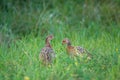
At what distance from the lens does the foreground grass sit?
6.57m

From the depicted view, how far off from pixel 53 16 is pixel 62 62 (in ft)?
11.0

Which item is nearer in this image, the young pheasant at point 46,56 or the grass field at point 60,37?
the grass field at point 60,37

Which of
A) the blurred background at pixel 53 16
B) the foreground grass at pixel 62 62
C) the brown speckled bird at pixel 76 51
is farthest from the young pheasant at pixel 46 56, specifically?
the blurred background at pixel 53 16

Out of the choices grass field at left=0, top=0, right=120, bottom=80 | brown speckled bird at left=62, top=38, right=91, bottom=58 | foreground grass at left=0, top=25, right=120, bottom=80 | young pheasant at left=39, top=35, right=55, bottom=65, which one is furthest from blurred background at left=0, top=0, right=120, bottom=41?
young pheasant at left=39, top=35, right=55, bottom=65

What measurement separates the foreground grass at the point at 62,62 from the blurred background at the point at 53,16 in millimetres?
826

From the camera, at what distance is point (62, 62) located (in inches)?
279

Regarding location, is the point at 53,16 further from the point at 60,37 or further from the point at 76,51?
the point at 76,51

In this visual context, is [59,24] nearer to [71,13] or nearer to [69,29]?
[69,29]

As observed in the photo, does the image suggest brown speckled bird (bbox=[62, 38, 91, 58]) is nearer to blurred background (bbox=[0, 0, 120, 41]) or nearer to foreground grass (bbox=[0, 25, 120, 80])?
foreground grass (bbox=[0, 25, 120, 80])

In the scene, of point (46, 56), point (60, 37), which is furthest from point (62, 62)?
point (60, 37)

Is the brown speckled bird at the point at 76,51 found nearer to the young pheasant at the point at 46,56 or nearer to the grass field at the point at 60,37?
the grass field at the point at 60,37

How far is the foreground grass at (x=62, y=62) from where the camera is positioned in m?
6.57

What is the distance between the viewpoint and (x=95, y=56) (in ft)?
24.3

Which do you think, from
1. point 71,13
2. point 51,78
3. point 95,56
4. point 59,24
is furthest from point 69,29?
point 51,78
